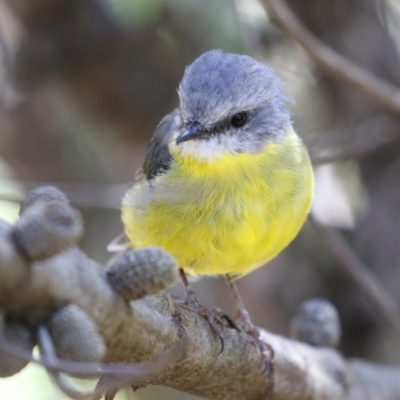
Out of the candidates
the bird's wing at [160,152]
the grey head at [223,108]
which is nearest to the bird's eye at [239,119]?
the grey head at [223,108]

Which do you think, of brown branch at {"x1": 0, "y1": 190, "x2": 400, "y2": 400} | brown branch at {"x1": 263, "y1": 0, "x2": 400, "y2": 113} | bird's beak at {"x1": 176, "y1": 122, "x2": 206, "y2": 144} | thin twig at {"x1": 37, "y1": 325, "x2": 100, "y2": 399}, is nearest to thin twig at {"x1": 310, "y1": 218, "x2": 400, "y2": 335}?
brown branch at {"x1": 0, "y1": 190, "x2": 400, "y2": 400}

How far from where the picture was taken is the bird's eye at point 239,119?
126 inches

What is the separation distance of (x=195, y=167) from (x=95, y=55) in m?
1.90

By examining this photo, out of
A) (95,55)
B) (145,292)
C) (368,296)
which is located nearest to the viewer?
(145,292)

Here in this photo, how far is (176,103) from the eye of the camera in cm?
489

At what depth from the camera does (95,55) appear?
471cm

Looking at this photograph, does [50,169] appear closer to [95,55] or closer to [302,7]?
[95,55]

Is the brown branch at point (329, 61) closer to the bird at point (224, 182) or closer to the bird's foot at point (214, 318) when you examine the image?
the bird at point (224, 182)

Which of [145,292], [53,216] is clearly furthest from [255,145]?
[53,216]

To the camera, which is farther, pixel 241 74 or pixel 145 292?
pixel 241 74

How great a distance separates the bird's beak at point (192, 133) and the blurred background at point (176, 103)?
5.14 feet

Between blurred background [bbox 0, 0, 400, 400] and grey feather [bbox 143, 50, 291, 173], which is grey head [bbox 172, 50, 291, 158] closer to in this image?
grey feather [bbox 143, 50, 291, 173]

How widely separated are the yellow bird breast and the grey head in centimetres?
6

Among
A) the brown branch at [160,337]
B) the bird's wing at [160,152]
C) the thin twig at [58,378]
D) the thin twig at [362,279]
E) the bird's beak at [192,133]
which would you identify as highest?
the bird's wing at [160,152]
